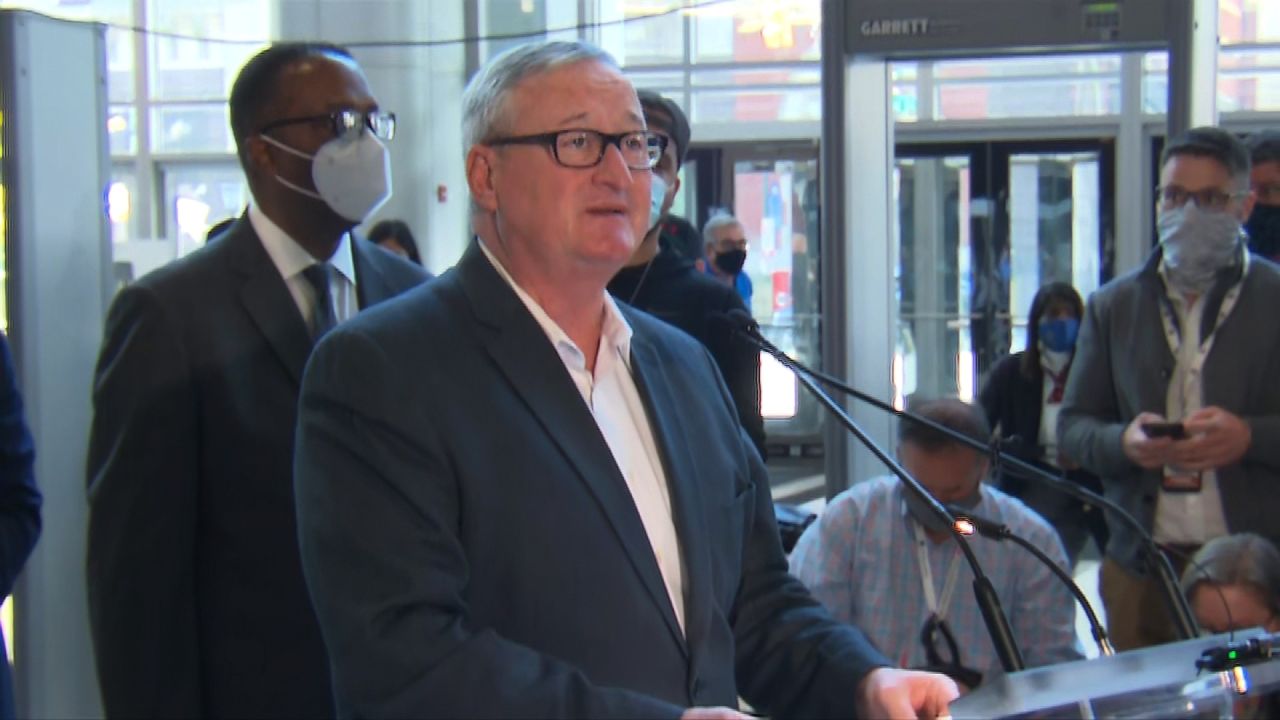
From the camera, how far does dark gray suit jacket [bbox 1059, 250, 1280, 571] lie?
3203mm

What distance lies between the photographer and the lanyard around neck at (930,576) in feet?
10.9

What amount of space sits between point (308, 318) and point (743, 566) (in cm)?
77

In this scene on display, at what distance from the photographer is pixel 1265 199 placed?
3609 millimetres

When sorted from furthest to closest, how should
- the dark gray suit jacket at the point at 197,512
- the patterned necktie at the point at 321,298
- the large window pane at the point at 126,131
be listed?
1. the large window pane at the point at 126,131
2. the patterned necktie at the point at 321,298
3. the dark gray suit jacket at the point at 197,512

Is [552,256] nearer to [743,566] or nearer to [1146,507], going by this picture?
[743,566]

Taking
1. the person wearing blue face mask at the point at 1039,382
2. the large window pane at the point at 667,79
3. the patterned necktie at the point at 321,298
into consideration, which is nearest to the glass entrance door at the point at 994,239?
the person wearing blue face mask at the point at 1039,382

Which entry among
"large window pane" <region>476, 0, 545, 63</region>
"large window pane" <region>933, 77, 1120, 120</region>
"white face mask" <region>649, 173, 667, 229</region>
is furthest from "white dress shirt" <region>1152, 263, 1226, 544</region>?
"large window pane" <region>933, 77, 1120, 120</region>

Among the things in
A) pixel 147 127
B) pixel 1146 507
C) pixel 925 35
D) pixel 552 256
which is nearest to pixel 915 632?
pixel 1146 507

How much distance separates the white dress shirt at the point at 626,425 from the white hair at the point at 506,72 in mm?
121

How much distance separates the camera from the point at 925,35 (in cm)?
358

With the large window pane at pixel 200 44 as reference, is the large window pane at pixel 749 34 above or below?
above

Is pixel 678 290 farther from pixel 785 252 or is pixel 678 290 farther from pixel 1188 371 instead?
pixel 785 252

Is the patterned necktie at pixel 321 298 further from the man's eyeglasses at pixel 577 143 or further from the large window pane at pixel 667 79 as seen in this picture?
the large window pane at pixel 667 79

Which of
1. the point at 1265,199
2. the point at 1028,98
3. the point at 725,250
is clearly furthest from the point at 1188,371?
the point at 1028,98
